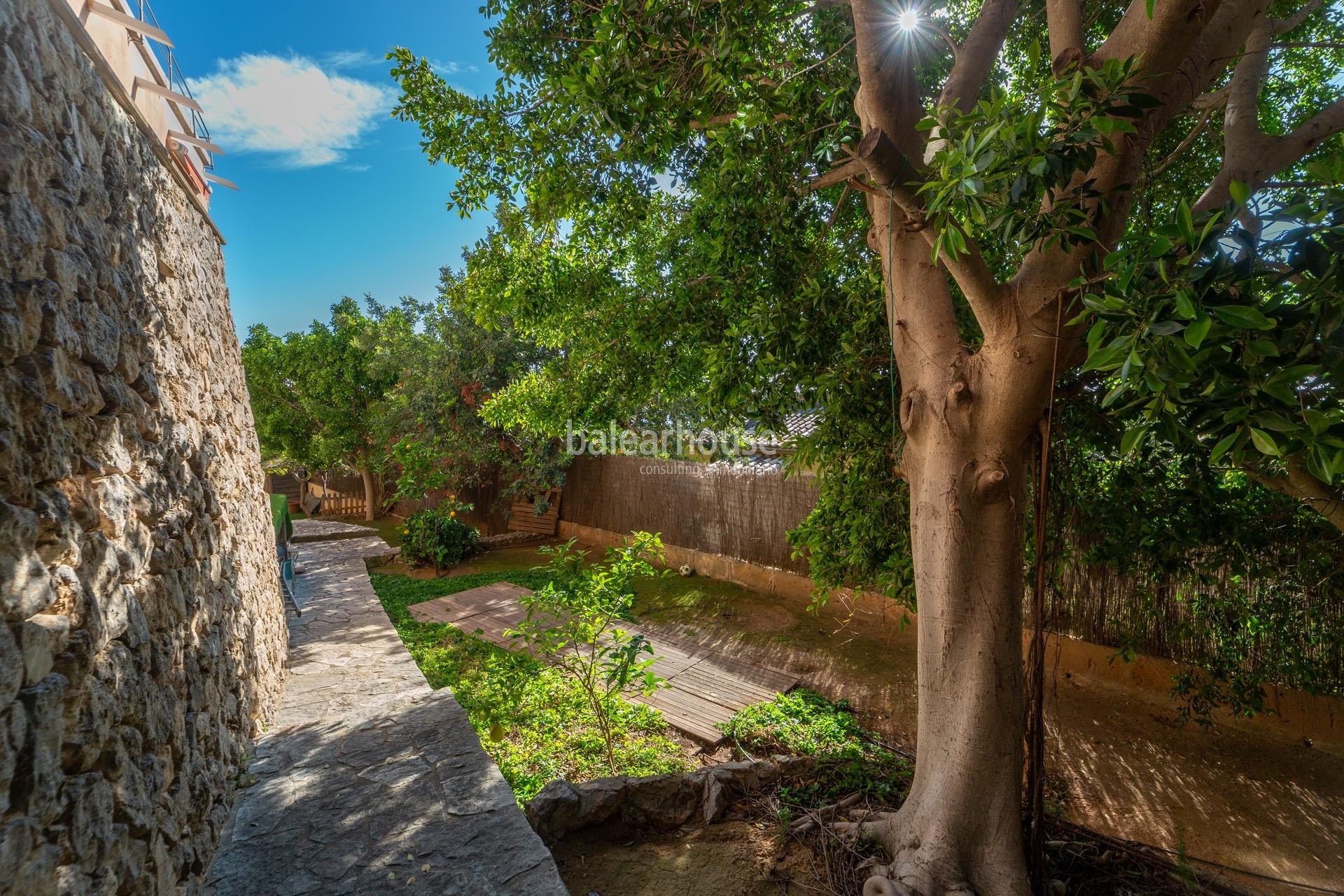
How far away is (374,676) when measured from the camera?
13.1ft

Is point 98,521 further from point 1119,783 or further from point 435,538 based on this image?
point 435,538

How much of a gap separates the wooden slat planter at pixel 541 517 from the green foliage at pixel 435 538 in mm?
2052

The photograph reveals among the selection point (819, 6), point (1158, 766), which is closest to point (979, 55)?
point (819, 6)

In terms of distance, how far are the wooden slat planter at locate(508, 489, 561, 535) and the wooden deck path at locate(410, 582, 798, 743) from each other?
13.0ft

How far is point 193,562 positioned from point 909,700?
4663 millimetres

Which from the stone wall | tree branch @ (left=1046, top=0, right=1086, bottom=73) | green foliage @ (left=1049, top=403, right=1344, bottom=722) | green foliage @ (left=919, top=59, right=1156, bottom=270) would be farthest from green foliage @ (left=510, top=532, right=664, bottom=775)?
tree branch @ (left=1046, top=0, right=1086, bottom=73)

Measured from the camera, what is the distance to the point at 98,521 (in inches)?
64.5

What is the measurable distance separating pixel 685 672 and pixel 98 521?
4.16 m

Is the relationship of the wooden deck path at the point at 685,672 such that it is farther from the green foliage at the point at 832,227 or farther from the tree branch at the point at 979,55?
the tree branch at the point at 979,55

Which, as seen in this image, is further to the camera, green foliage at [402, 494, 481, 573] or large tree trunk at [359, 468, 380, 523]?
large tree trunk at [359, 468, 380, 523]

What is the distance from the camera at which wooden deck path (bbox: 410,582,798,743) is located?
4.17 m

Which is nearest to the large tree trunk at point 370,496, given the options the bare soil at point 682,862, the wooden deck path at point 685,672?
the wooden deck path at point 685,672

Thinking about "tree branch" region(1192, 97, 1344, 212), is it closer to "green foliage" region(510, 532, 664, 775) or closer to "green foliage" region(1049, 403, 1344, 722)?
"green foliage" region(1049, 403, 1344, 722)

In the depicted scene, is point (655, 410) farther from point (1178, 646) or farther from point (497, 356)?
point (1178, 646)
